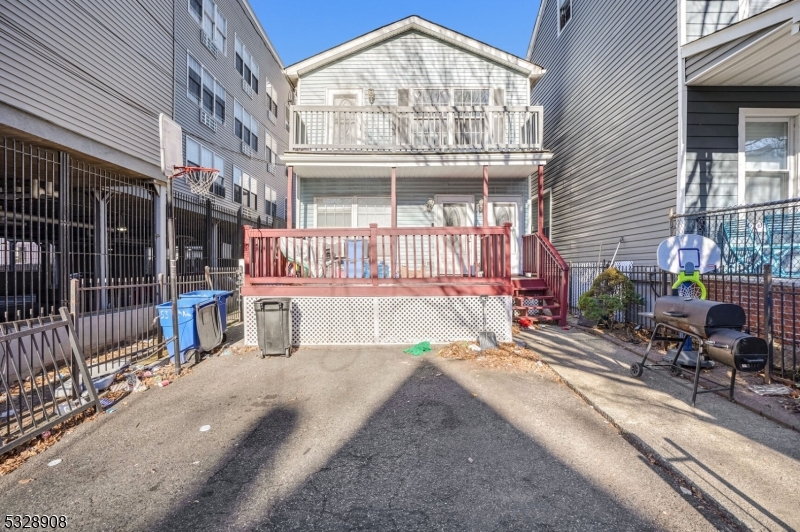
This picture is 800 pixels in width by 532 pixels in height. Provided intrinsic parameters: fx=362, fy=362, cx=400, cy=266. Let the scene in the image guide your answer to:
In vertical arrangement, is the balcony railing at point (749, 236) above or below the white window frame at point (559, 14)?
below

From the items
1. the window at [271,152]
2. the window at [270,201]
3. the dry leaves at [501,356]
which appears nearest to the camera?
the dry leaves at [501,356]

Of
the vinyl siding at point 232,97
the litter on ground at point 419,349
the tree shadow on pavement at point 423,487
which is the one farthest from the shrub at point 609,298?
the vinyl siding at point 232,97

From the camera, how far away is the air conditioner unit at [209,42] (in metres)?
12.5

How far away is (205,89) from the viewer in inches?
504

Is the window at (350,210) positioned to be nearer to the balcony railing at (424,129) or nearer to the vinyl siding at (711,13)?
the balcony railing at (424,129)

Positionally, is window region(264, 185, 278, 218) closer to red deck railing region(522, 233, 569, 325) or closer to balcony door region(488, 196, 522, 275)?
balcony door region(488, 196, 522, 275)

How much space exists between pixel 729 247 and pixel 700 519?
561 centimetres

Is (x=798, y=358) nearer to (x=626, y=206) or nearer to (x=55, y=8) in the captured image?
(x=626, y=206)

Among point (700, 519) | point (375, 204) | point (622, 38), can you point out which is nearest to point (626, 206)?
point (622, 38)

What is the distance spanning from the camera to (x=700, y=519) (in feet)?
7.13

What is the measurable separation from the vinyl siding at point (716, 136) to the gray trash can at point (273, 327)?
751 cm

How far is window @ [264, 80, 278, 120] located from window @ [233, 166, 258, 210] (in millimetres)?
4362

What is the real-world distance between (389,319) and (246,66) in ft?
50.7

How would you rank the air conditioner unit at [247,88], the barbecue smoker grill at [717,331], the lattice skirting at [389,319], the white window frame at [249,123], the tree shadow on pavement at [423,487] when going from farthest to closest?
the air conditioner unit at [247,88], the white window frame at [249,123], the lattice skirting at [389,319], the barbecue smoker grill at [717,331], the tree shadow on pavement at [423,487]
